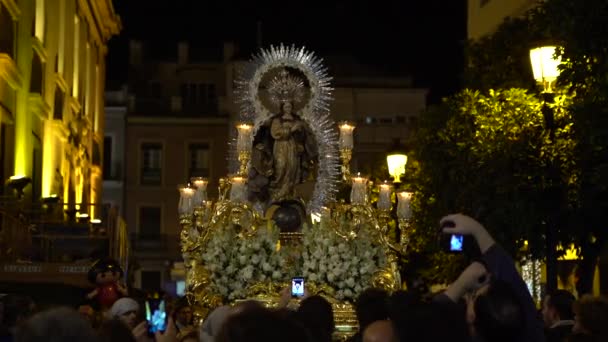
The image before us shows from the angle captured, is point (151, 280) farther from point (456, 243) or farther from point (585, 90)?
point (456, 243)

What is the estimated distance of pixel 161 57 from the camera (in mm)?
71875

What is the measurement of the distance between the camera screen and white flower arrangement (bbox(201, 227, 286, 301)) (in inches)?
410

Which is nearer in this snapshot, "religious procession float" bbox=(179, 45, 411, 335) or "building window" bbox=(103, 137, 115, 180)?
"religious procession float" bbox=(179, 45, 411, 335)

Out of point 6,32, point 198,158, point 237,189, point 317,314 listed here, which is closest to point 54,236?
point 6,32

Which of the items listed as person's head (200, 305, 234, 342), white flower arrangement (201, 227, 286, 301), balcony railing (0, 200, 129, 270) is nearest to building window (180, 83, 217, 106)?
balcony railing (0, 200, 129, 270)

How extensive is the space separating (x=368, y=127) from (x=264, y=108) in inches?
1736

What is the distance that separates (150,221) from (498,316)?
6083cm

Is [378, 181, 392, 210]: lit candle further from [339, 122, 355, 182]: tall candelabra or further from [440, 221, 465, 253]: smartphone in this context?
[440, 221, 465, 253]: smartphone

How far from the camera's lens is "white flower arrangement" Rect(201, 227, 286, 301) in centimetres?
1838

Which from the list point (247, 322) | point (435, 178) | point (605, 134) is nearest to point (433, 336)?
point (247, 322)

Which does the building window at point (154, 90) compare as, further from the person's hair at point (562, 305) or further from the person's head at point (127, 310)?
the person's head at point (127, 310)

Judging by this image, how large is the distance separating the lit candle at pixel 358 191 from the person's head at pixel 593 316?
10449 mm

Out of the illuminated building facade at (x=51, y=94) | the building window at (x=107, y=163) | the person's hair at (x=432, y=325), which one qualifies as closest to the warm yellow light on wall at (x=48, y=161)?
the illuminated building facade at (x=51, y=94)

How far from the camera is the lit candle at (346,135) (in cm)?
1933
